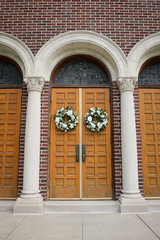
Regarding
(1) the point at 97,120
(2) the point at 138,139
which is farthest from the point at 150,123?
(1) the point at 97,120

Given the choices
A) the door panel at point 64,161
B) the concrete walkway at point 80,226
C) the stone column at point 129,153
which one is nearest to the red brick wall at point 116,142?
the stone column at point 129,153

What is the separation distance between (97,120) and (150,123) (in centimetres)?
133

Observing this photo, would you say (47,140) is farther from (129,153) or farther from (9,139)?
(129,153)

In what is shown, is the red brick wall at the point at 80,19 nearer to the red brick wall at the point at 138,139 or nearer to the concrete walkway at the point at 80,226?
the red brick wall at the point at 138,139

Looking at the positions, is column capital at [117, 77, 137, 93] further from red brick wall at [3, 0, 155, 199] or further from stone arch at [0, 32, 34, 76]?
stone arch at [0, 32, 34, 76]

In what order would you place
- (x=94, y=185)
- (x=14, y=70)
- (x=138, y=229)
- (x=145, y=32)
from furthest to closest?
1. (x=14, y=70)
2. (x=145, y=32)
3. (x=94, y=185)
4. (x=138, y=229)

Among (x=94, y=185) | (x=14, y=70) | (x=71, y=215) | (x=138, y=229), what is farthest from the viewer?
(x=14, y=70)

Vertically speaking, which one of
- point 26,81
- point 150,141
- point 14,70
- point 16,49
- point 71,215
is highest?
point 16,49

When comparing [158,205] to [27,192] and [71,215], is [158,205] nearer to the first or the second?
[71,215]

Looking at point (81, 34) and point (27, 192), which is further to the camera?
point (81, 34)

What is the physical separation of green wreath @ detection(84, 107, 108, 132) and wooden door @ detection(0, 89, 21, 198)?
1.74 m

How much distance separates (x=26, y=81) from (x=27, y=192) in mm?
2487

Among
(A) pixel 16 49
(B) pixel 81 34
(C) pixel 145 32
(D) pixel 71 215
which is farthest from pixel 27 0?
(D) pixel 71 215

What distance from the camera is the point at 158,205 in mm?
4055
